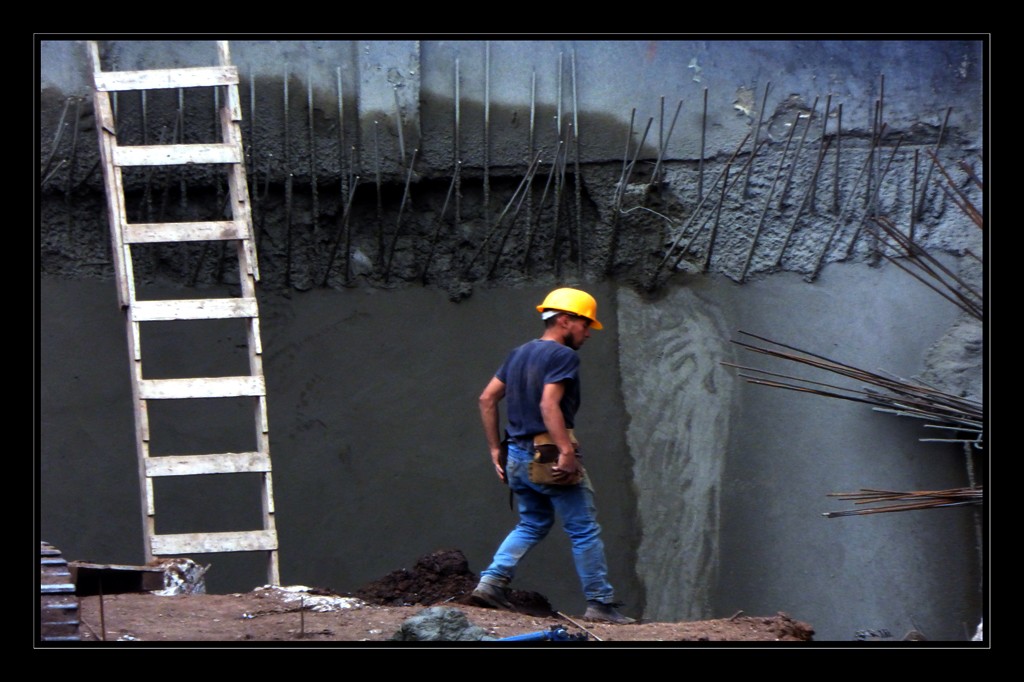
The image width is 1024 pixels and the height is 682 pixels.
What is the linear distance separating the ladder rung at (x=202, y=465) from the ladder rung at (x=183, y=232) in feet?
3.57

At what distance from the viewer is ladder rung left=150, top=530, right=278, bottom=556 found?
5820 millimetres

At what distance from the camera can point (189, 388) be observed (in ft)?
19.5

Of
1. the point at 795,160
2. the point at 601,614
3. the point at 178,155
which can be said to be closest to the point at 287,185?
the point at 178,155

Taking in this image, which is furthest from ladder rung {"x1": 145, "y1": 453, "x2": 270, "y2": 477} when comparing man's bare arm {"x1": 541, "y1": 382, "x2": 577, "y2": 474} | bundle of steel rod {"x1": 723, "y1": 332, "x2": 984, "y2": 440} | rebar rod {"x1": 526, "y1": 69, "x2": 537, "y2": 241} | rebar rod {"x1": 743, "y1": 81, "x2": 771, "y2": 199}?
rebar rod {"x1": 743, "y1": 81, "x2": 771, "y2": 199}

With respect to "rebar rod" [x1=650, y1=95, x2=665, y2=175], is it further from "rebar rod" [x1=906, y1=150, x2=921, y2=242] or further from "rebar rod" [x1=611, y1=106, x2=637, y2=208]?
"rebar rod" [x1=906, y1=150, x2=921, y2=242]

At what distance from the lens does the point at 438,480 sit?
6.90 m

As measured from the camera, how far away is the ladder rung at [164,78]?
6.18m

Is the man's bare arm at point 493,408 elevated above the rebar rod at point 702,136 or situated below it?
below

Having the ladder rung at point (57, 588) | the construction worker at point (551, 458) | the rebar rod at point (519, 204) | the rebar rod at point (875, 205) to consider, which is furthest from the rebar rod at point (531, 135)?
the ladder rung at point (57, 588)

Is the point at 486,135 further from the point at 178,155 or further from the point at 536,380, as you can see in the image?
the point at 536,380

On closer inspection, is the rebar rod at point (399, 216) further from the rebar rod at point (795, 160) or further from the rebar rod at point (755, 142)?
the rebar rod at point (795, 160)

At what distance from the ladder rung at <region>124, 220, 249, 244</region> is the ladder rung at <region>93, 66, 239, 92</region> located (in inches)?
27.8

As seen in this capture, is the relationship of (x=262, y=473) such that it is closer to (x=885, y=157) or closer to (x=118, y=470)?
(x=118, y=470)

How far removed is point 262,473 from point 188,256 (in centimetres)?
151
